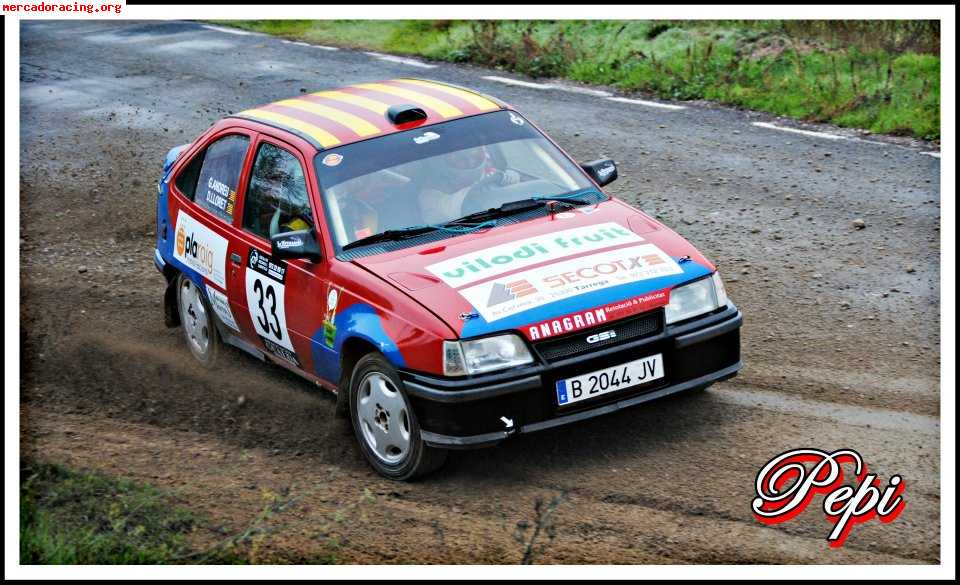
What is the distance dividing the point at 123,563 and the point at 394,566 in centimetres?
126

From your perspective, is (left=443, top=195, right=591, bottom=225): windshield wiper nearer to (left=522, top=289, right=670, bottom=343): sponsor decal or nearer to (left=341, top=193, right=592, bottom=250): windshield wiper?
(left=341, top=193, right=592, bottom=250): windshield wiper

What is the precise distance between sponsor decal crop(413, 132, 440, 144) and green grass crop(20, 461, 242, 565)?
249 centimetres

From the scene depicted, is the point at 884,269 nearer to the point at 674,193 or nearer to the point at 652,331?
the point at 674,193

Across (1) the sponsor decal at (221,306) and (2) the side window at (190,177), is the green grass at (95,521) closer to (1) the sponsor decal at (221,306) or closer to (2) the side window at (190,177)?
(1) the sponsor decal at (221,306)

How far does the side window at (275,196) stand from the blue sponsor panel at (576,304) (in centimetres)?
150

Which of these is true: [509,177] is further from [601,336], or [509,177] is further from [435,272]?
[601,336]

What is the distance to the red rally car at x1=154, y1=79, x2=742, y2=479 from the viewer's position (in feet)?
19.7

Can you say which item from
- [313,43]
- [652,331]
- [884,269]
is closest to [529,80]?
[313,43]

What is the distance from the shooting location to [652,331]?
20.6ft

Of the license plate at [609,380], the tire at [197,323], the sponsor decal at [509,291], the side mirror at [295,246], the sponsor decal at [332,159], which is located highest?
the sponsor decal at [332,159]

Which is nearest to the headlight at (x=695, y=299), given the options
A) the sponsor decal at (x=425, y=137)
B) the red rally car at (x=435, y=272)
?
the red rally car at (x=435, y=272)

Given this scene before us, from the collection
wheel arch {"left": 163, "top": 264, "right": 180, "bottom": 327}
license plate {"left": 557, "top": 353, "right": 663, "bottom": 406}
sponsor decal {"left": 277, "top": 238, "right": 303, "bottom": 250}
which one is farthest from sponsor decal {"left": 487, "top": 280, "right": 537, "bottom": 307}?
wheel arch {"left": 163, "top": 264, "right": 180, "bottom": 327}

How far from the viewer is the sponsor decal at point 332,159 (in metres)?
7.05

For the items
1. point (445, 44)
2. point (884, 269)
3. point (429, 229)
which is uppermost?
point (445, 44)
